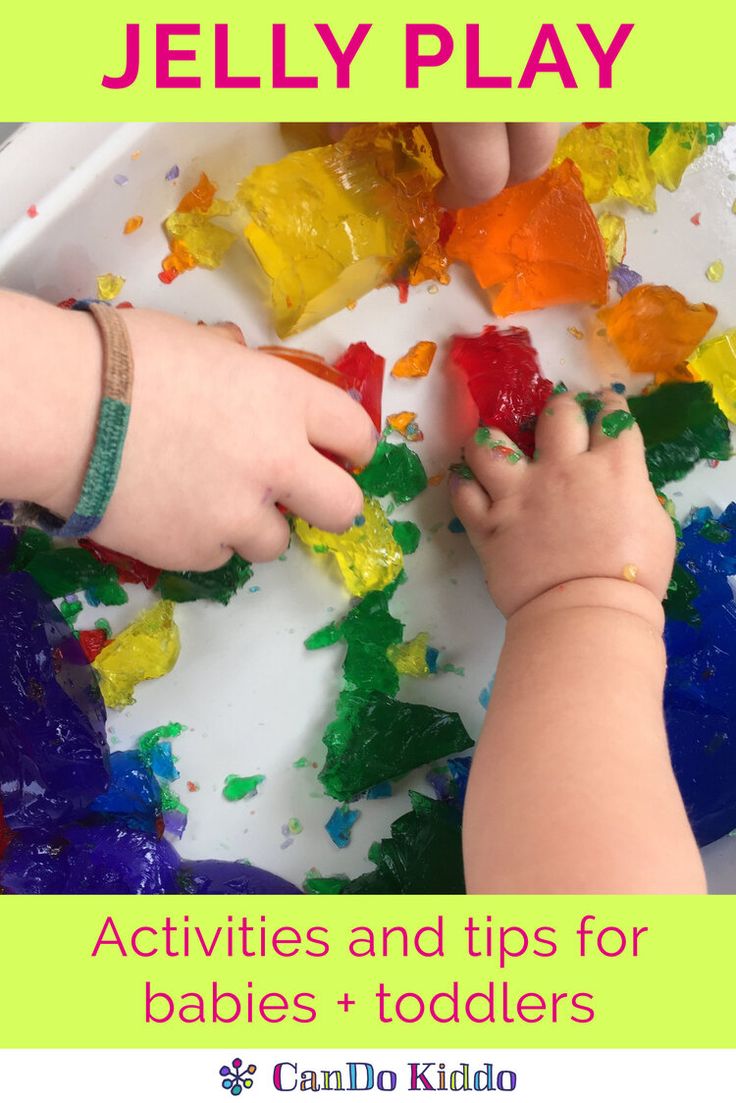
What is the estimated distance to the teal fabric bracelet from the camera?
68cm

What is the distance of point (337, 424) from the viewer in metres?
0.78

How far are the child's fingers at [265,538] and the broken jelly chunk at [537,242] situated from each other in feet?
0.86


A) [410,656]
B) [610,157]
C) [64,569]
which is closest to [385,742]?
[410,656]

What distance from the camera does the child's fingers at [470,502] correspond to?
82 centimetres

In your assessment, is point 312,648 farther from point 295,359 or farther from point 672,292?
point 672,292

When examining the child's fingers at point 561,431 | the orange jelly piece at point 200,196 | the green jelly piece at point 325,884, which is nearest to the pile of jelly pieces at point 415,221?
the orange jelly piece at point 200,196

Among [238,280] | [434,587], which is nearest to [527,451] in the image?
[434,587]

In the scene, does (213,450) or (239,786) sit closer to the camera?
(213,450)

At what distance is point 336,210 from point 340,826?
1.54 feet

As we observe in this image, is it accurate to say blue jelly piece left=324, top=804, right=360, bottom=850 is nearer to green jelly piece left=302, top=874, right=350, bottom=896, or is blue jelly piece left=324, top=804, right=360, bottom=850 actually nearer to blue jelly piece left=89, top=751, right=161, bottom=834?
green jelly piece left=302, top=874, right=350, bottom=896

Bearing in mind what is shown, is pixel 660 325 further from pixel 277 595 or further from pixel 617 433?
pixel 277 595

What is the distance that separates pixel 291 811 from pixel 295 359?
0.35 meters

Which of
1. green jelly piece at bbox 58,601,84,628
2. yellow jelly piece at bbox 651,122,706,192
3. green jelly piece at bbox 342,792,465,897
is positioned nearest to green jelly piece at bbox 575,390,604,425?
yellow jelly piece at bbox 651,122,706,192

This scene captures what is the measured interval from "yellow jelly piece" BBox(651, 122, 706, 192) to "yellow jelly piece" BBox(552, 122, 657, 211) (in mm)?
14
